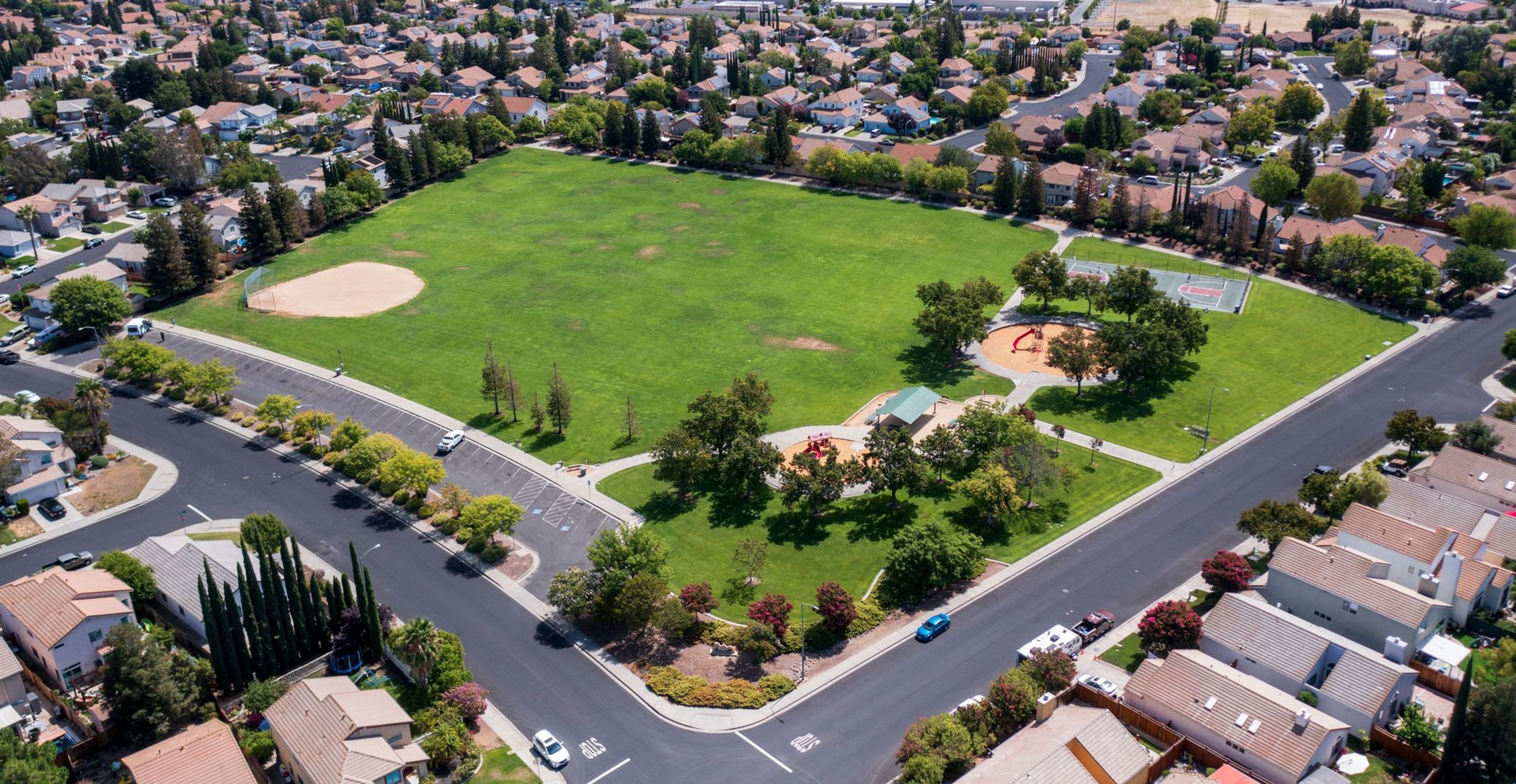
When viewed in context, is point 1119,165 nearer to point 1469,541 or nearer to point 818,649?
point 1469,541

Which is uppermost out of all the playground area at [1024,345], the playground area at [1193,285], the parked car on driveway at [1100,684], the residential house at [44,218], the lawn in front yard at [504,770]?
the residential house at [44,218]

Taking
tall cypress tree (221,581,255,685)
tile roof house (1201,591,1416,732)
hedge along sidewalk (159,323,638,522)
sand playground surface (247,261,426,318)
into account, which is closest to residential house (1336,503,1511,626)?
tile roof house (1201,591,1416,732)

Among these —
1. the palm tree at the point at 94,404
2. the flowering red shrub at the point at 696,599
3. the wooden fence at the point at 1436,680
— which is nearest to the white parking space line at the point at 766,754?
the flowering red shrub at the point at 696,599

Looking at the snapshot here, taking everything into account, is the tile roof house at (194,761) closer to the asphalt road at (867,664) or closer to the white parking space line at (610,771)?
the asphalt road at (867,664)

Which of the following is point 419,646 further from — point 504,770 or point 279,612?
point 504,770

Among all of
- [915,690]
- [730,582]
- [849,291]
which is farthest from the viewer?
[849,291]

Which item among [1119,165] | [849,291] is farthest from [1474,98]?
[849,291]
